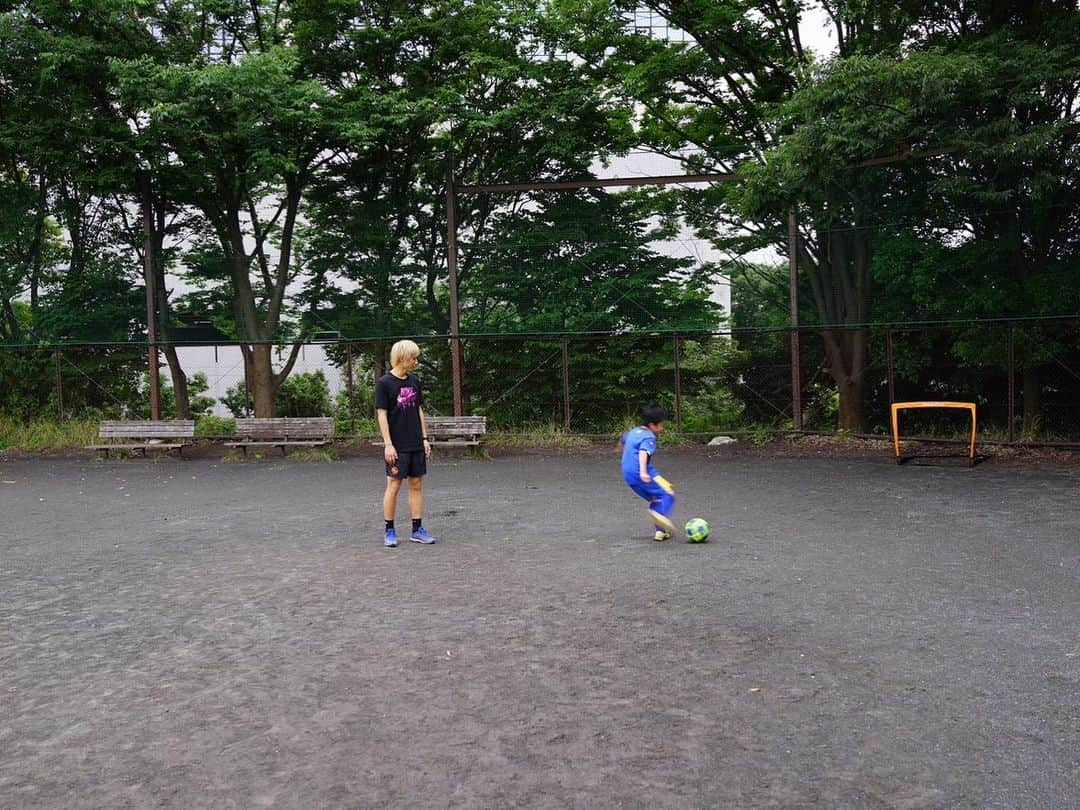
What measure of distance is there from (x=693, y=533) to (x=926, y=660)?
353cm

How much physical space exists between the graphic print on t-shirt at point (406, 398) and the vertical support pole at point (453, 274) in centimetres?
960

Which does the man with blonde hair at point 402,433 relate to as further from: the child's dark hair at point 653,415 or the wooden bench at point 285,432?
the wooden bench at point 285,432

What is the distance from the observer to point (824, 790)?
368 cm

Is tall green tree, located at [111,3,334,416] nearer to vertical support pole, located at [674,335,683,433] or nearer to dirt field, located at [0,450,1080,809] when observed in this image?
vertical support pole, located at [674,335,683,433]

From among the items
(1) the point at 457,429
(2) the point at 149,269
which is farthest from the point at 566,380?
(2) the point at 149,269

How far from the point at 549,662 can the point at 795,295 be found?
1371 centimetres

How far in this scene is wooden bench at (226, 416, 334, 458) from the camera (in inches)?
687

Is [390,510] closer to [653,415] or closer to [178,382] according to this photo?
[653,415]

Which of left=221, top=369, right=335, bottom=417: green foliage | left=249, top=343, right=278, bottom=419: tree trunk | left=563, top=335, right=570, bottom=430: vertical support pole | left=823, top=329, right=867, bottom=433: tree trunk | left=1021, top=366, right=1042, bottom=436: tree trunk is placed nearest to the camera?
left=1021, top=366, right=1042, bottom=436: tree trunk

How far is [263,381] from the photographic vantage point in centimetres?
1959

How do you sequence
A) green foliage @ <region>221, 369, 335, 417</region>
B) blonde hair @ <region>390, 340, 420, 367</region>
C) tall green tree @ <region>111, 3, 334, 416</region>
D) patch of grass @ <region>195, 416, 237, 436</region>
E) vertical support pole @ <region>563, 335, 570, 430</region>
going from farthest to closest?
green foliage @ <region>221, 369, 335, 417</region>
patch of grass @ <region>195, 416, 237, 436</region>
vertical support pole @ <region>563, 335, 570, 430</region>
tall green tree @ <region>111, 3, 334, 416</region>
blonde hair @ <region>390, 340, 420, 367</region>

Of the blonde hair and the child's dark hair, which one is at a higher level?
the blonde hair

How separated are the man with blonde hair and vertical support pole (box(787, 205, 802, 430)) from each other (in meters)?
10.5

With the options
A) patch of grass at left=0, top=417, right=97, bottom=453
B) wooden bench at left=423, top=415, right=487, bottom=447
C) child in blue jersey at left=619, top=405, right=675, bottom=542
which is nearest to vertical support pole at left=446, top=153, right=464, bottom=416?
wooden bench at left=423, top=415, right=487, bottom=447
